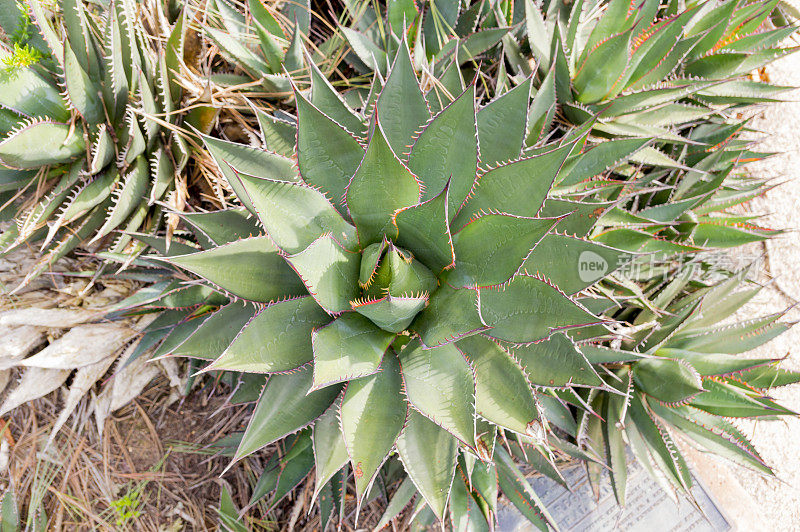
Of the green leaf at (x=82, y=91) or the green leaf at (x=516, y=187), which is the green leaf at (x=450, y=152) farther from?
the green leaf at (x=82, y=91)

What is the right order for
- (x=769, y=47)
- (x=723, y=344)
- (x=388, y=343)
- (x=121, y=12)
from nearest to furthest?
1. (x=388, y=343)
2. (x=121, y=12)
3. (x=723, y=344)
4. (x=769, y=47)

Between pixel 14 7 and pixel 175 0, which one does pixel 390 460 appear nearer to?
pixel 175 0

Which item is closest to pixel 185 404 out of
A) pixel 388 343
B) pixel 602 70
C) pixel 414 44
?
pixel 388 343

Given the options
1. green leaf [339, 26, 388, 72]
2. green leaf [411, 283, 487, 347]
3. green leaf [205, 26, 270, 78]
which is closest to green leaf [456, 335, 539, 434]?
green leaf [411, 283, 487, 347]

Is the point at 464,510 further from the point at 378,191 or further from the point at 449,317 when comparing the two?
the point at 378,191

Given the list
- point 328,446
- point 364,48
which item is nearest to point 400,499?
point 328,446

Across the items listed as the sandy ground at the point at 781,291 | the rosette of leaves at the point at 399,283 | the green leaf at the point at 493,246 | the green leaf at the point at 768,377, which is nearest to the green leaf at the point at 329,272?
the rosette of leaves at the point at 399,283
